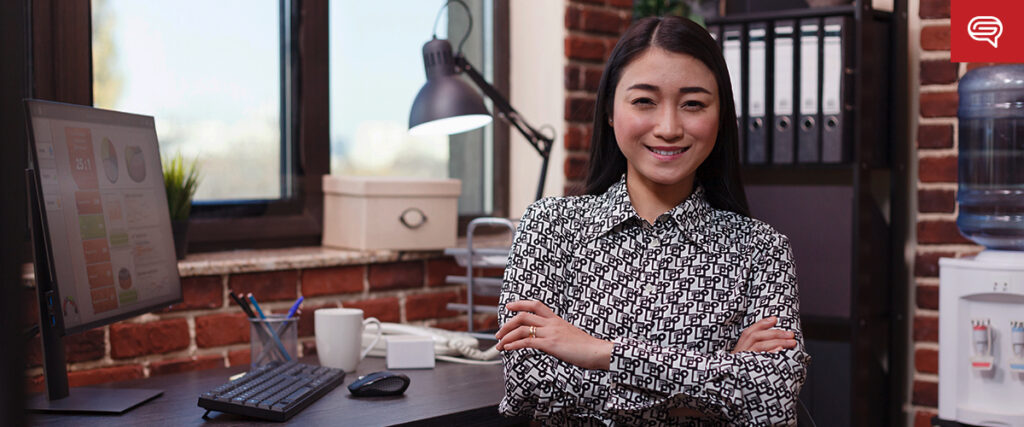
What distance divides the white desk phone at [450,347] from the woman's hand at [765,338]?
0.59 meters

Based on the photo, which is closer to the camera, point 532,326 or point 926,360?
point 532,326

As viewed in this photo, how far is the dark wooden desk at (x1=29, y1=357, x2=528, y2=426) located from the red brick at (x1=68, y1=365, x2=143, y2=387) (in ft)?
0.63

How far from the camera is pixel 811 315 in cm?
230

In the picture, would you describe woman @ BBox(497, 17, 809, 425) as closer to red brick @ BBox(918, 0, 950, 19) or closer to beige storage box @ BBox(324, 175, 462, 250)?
beige storage box @ BBox(324, 175, 462, 250)

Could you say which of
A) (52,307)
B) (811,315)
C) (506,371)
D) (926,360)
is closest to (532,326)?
(506,371)

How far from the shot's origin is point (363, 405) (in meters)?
1.38

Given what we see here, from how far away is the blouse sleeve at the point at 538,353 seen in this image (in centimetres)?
120

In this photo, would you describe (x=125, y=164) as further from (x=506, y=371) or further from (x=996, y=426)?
(x=996, y=426)

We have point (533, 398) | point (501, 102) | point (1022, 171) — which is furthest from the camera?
point (1022, 171)

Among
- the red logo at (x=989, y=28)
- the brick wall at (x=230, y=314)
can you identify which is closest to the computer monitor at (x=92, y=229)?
the brick wall at (x=230, y=314)

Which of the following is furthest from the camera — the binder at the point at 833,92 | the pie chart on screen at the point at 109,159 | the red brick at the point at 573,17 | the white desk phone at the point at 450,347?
the red brick at the point at 573,17

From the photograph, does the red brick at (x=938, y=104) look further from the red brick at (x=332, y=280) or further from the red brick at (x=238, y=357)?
the red brick at (x=238, y=357)

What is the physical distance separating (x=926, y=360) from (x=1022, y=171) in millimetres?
547

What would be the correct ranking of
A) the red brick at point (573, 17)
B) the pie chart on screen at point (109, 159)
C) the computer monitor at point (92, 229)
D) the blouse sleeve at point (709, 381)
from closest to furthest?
1. the blouse sleeve at point (709, 381)
2. the computer monitor at point (92, 229)
3. the pie chart on screen at point (109, 159)
4. the red brick at point (573, 17)
